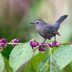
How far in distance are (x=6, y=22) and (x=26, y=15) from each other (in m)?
0.22

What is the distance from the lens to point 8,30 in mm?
3801

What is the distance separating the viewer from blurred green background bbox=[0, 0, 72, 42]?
3.68 m

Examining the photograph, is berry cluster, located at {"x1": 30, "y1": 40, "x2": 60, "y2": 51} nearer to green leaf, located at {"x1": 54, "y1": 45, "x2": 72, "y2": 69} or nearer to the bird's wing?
green leaf, located at {"x1": 54, "y1": 45, "x2": 72, "y2": 69}

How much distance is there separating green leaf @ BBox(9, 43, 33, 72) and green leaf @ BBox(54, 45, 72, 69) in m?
0.06

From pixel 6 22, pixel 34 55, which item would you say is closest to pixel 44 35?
pixel 34 55

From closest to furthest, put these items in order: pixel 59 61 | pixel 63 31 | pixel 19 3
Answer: pixel 59 61, pixel 63 31, pixel 19 3

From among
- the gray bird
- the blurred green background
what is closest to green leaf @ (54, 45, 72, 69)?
the gray bird

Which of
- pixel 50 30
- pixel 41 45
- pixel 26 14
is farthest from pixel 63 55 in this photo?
pixel 26 14

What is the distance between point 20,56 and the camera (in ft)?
3.17

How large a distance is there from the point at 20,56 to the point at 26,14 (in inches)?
118

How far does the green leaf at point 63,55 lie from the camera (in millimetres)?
914

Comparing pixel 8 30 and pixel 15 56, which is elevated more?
pixel 15 56

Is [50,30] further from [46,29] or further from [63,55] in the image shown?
[63,55]

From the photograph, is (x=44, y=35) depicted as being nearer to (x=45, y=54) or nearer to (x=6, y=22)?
(x=45, y=54)
